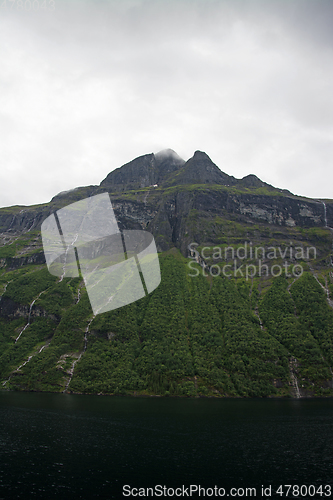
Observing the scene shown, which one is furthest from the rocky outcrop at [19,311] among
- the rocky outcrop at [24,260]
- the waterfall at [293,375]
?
the waterfall at [293,375]

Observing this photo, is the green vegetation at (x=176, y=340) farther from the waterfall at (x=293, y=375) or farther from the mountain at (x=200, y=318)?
the waterfall at (x=293, y=375)

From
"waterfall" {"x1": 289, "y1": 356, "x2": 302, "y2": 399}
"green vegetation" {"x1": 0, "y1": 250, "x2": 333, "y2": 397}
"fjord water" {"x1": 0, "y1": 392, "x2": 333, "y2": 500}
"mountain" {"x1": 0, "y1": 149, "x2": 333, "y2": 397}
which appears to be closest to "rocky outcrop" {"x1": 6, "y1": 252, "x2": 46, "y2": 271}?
"mountain" {"x1": 0, "y1": 149, "x2": 333, "y2": 397}

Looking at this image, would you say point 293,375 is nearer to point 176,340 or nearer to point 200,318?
point 200,318

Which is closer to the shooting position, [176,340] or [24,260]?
[176,340]

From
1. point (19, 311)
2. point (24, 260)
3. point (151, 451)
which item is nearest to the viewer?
point (151, 451)

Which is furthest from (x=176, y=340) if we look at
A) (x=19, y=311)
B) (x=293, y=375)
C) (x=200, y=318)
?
(x=19, y=311)

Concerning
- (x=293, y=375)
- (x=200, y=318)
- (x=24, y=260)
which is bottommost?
(x=293, y=375)

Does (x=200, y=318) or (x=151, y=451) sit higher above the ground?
(x=200, y=318)

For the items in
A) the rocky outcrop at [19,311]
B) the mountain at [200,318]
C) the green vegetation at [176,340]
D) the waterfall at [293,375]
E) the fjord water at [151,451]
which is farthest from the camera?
the rocky outcrop at [19,311]
